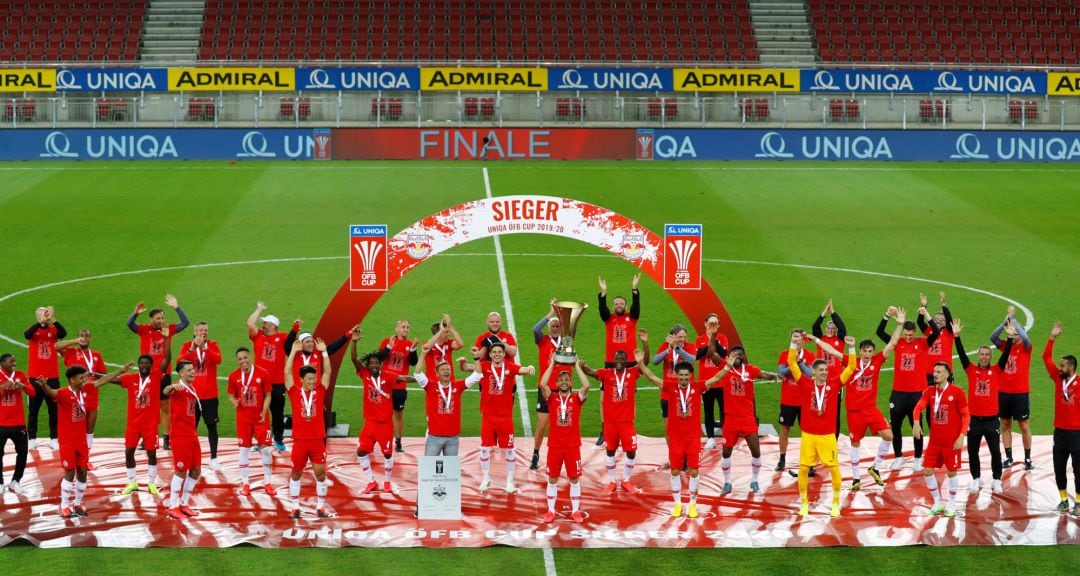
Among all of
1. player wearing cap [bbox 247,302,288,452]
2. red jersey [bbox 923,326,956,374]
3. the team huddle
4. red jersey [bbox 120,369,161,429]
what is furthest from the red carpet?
red jersey [bbox 923,326,956,374]

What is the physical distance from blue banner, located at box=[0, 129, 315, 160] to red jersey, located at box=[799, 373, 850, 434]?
103 feet

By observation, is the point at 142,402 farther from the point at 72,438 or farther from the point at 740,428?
the point at 740,428

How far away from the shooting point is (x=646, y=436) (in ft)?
61.3

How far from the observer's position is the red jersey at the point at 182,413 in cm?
1489

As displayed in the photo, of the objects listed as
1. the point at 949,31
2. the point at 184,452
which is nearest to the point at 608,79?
the point at 949,31

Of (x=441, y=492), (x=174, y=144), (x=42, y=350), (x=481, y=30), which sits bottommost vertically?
(x=441, y=492)

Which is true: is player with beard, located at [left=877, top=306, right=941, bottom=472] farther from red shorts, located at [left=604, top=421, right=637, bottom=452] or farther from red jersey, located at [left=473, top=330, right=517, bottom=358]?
red jersey, located at [left=473, top=330, right=517, bottom=358]

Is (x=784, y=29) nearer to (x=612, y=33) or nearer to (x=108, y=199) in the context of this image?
(x=612, y=33)

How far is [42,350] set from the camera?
57.7 ft

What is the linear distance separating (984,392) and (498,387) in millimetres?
5669

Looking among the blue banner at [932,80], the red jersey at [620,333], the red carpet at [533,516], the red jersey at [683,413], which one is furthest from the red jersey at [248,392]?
the blue banner at [932,80]

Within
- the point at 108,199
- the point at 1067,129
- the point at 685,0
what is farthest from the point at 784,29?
the point at 108,199

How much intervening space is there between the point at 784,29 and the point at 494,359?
41640 mm

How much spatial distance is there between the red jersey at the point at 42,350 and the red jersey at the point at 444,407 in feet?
17.5
